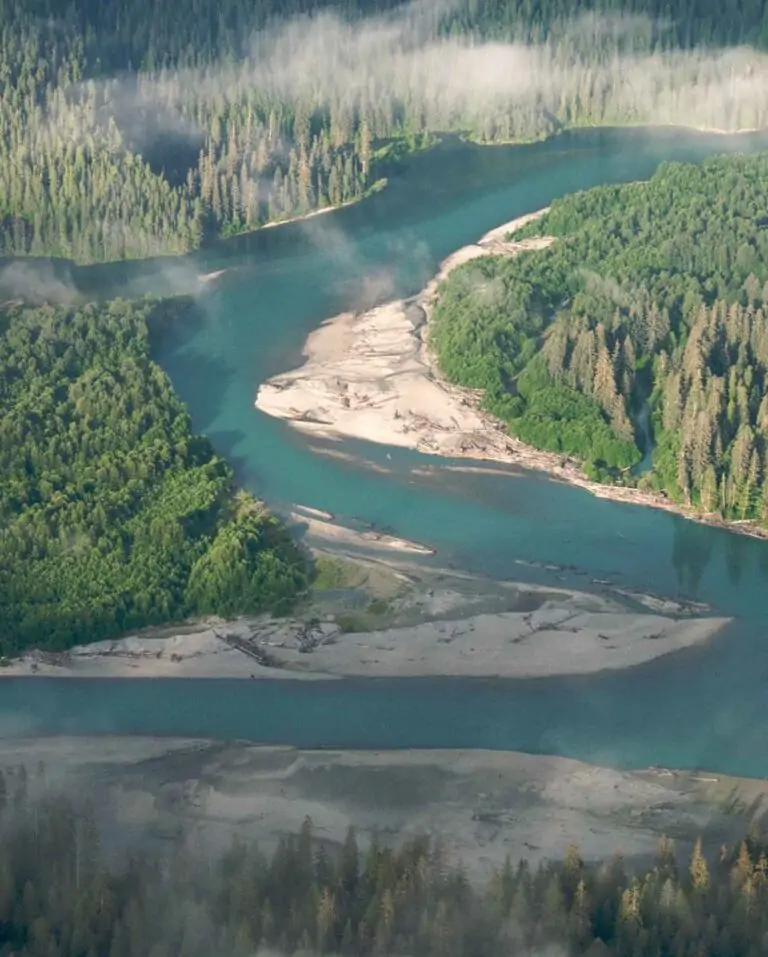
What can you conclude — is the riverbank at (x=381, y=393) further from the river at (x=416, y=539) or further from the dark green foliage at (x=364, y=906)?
the dark green foliage at (x=364, y=906)

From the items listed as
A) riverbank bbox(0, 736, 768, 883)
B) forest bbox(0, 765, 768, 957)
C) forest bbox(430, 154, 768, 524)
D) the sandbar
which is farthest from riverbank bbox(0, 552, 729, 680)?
forest bbox(0, 765, 768, 957)

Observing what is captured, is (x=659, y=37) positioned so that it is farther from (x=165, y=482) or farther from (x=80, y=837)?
(x=80, y=837)

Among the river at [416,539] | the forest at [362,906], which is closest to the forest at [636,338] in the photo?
the river at [416,539]

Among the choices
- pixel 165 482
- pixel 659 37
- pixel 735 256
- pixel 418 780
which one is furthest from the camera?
pixel 659 37

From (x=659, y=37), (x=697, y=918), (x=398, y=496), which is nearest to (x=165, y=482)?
(x=398, y=496)

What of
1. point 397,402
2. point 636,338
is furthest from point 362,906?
point 636,338
